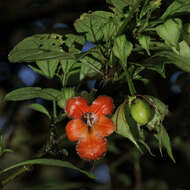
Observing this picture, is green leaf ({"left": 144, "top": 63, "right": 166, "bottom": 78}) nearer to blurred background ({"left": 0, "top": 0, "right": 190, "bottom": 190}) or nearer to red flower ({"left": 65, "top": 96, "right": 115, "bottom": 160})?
red flower ({"left": 65, "top": 96, "right": 115, "bottom": 160})

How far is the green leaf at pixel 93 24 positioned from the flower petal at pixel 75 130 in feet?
0.61

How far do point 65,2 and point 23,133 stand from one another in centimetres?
83

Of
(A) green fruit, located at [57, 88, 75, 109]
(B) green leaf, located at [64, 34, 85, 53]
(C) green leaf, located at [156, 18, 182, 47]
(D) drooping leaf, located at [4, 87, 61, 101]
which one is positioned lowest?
(A) green fruit, located at [57, 88, 75, 109]

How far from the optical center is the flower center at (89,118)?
74 cm

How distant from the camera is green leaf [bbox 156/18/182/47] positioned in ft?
1.98

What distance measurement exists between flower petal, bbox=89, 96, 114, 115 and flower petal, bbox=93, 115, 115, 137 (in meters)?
0.02

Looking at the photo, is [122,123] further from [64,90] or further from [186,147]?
[186,147]

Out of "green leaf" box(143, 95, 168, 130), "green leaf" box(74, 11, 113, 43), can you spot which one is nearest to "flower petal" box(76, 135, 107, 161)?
"green leaf" box(143, 95, 168, 130)

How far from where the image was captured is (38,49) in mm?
683

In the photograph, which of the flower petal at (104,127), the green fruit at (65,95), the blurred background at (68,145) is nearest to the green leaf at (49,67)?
the green fruit at (65,95)

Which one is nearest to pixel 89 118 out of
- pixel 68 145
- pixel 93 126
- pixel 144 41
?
pixel 93 126

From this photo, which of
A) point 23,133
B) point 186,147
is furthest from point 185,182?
point 23,133

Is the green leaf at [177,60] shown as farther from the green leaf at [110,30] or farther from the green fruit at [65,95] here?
the green fruit at [65,95]

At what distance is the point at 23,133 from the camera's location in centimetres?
204
